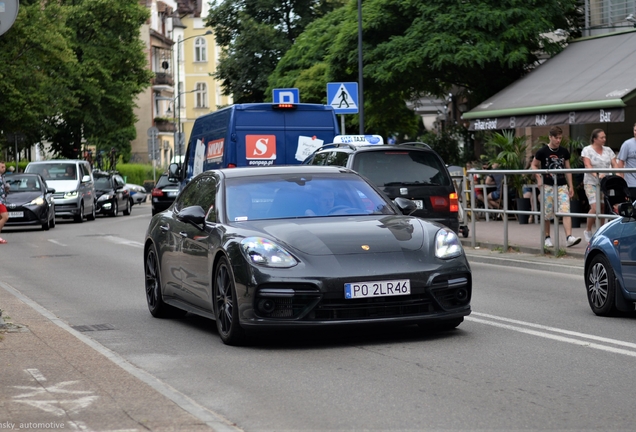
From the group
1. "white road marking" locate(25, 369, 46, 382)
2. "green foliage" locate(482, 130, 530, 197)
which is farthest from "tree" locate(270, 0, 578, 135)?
"white road marking" locate(25, 369, 46, 382)

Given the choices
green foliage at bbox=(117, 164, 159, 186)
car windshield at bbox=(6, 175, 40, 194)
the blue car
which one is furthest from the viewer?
green foliage at bbox=(117, 164, 159, 186)

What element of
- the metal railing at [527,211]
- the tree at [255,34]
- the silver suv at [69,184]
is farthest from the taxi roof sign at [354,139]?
the tree at [255,34]

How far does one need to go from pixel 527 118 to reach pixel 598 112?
2.88 m

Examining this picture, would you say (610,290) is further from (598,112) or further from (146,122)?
(146,122)

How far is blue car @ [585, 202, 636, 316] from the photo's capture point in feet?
35.6

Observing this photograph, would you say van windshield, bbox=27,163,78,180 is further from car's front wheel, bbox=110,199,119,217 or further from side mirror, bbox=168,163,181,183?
side mirror, bbox=168,163,181,183

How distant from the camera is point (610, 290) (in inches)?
437

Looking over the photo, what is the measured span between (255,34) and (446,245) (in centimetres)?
5622

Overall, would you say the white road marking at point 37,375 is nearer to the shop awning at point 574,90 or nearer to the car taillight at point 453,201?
the car taillight at point 453,201

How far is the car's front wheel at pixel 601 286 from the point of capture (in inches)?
437

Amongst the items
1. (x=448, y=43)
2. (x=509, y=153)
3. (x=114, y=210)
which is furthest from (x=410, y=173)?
(x=114, y=210)

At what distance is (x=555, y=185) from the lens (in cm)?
1809

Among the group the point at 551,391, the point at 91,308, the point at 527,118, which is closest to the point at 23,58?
the point at 527,118

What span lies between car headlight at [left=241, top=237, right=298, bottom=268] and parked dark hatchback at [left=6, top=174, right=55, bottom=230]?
2413 centimetres
